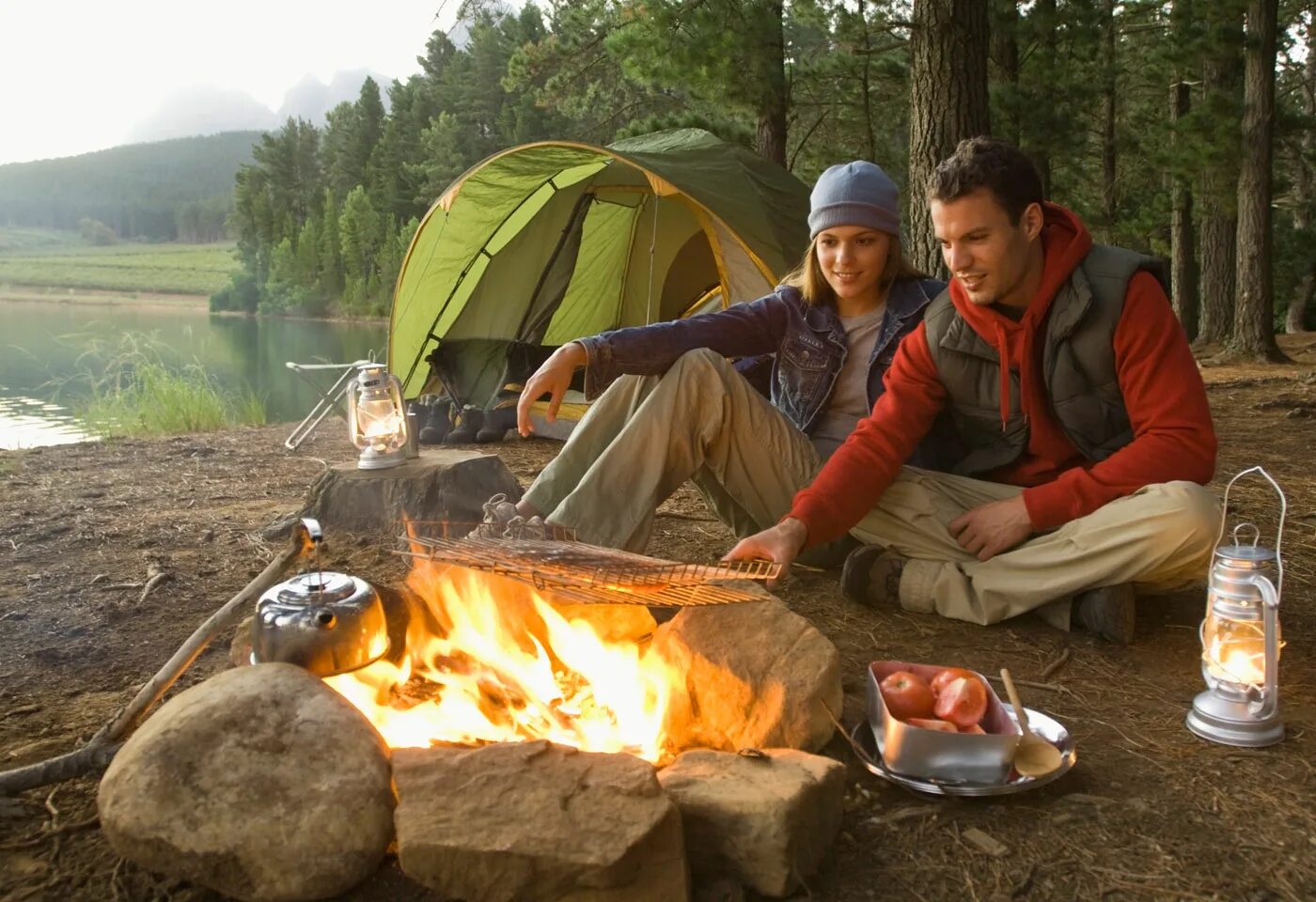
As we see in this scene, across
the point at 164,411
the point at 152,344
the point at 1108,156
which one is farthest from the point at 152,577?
the point at 1108,156

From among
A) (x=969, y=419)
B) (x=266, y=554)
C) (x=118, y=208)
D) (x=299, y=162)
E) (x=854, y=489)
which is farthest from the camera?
(x=118, y=208)

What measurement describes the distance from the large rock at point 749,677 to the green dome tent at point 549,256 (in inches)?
179

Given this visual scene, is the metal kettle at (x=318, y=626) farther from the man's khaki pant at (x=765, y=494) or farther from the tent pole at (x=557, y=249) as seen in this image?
the tent pole at (x=557, y=249)

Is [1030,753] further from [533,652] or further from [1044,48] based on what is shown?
[1044,48]

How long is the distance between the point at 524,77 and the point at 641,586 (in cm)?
810

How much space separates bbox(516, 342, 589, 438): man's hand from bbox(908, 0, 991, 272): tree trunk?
116 inches

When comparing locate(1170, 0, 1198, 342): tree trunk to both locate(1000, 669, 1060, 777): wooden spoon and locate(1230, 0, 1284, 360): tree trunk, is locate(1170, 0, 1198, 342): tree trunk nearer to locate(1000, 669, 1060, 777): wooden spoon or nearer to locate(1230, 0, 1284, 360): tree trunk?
locate(1230, 0, 1284, 360): tree trunk

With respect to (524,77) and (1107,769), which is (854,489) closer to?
(1107,769)

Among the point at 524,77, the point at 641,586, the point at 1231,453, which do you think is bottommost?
the point at 1231,453

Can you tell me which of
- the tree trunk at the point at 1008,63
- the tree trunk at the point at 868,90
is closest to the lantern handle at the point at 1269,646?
the tree trunk at the point at 1008,63

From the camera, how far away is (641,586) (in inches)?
72.6

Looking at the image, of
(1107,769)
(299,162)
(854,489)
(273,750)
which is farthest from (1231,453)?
(299,162)

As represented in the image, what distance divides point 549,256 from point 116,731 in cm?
596

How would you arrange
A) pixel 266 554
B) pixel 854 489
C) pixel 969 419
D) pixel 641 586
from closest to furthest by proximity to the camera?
pixel 641 586 → pixel 854 489 → pixel 969 419 → pixel 266 554
